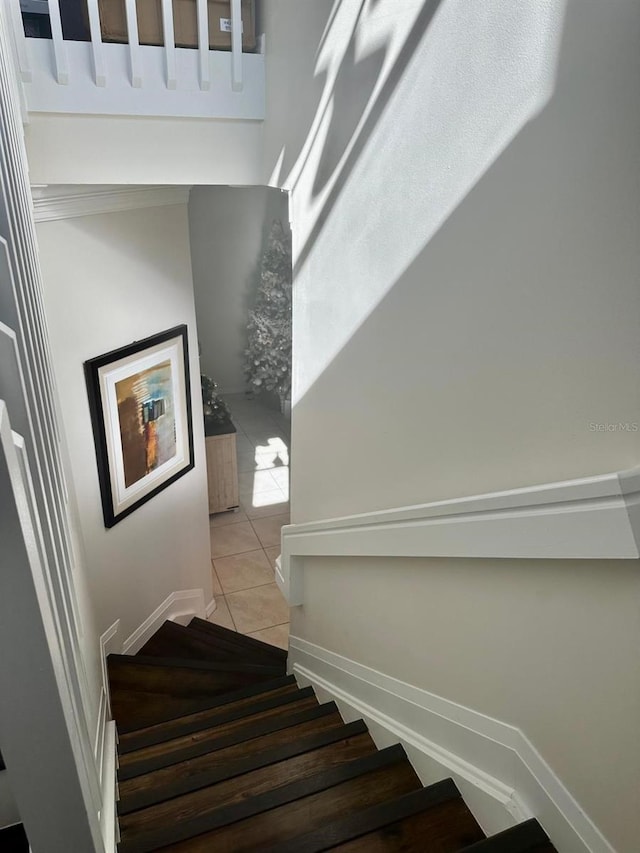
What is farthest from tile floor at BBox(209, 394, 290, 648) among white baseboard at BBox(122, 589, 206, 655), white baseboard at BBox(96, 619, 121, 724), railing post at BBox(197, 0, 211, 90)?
railing post at BBox(197, 0, 211, 90)

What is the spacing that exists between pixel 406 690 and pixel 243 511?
14.8 ft

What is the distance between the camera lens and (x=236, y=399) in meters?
8.74

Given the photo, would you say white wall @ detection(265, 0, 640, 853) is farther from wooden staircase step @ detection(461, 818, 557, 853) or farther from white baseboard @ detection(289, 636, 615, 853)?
wooden staircase step @ detection(461, 818, 557, 853)

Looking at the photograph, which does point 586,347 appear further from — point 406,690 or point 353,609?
point 353,609

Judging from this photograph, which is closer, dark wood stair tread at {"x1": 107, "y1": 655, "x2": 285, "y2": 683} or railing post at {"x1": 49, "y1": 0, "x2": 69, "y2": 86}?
railing post at {"x1": 49, "y1": 0, "x2": 69, "y2": 86}

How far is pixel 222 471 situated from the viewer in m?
6.18

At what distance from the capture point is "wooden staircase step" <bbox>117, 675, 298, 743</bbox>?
10.0 ft

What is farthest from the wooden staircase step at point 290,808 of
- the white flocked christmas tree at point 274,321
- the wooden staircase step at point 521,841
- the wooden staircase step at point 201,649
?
the white flocked christmas tree at point 274,321

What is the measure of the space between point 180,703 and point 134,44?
3.05 meters

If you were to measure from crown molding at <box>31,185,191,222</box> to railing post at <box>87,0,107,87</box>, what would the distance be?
531mm

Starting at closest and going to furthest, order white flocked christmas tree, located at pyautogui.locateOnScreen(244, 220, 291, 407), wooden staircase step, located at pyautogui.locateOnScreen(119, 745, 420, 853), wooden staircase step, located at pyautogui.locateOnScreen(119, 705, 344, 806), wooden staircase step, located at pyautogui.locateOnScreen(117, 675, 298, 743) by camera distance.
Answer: wooden staircase step, located at pyautogui.locateOnScreen(119, 745, 420, 853) → wooden staircase step, located at pyautogui.locateOnScreen(119, 705, 344, 806) → wooden staircase step, located at pyautogui.locateOnScreen(117, 675, 298, 743) → white flocked christmas tree, located at pyautogui.locateOnScreen(244, 220, 291, 407)

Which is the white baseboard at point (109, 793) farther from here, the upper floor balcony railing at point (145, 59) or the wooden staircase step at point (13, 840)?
the upper floor balcony railing at point (145, 59)

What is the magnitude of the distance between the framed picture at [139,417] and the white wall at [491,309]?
66.0 inches

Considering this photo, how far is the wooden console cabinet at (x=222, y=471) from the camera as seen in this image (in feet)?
20.0
